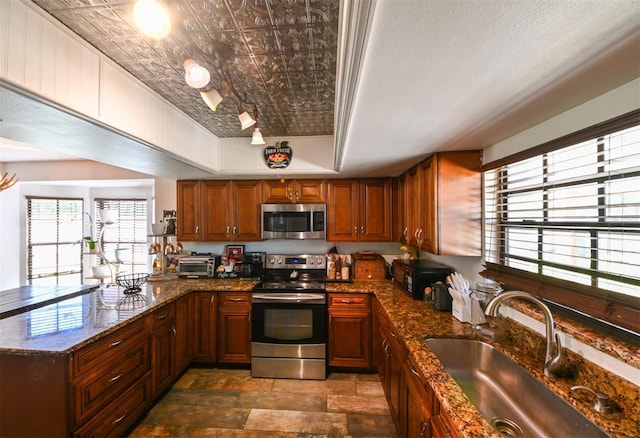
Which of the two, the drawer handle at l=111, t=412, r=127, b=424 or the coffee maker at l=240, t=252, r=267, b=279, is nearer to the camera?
the drawer handle at l=111, t=412, r=127, b=424

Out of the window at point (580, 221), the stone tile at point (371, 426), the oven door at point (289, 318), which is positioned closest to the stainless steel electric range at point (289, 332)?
the oven door at point (289, 318)

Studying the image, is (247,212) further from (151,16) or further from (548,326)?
(548,326)

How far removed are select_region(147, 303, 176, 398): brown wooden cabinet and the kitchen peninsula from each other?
0.01 meters

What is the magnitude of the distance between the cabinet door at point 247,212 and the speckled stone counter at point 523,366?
1.99 metres

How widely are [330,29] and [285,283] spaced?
242cm

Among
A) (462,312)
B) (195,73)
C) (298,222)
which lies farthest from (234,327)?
(195,73)

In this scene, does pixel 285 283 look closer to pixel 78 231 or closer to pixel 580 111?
pixel 580 111

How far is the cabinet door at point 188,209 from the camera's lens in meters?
3.26

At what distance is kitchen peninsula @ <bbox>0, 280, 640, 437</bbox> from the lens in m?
1.01

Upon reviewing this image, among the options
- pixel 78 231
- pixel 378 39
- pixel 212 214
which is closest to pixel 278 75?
pixel 378 39

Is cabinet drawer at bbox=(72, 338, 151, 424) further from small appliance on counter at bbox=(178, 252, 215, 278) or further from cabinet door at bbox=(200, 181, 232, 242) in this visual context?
cabinet door at bbox=(200, 181, 232, 242)

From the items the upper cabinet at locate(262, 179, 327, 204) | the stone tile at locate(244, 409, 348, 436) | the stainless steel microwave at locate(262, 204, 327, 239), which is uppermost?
the upper cabinet at locate(262, 179, 327, 204)

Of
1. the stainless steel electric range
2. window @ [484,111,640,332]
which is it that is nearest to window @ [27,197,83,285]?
the stainless steel electric range

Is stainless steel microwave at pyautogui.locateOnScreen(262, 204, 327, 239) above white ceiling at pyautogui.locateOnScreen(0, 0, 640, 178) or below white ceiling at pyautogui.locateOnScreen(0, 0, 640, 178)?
below
